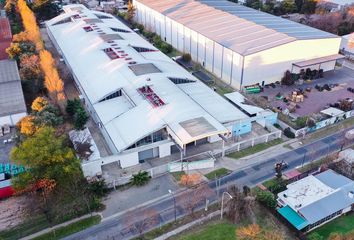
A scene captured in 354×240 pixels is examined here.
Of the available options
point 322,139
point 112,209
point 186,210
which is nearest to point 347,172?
point 322,139

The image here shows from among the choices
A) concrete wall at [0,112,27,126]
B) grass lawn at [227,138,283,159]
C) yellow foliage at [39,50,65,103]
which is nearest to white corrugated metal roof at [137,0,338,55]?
grass lawn at [227,138,283,159]

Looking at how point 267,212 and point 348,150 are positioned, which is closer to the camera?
point 267,212

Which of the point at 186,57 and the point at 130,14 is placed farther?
the point at 130,14

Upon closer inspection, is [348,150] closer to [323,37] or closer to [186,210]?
[186,210]

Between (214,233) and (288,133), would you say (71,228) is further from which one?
(288,133)

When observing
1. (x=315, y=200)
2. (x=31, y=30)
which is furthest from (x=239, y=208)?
(x=31, y=30)

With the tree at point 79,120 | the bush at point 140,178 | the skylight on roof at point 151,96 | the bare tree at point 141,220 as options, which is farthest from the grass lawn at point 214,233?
the tree at point 79,120
